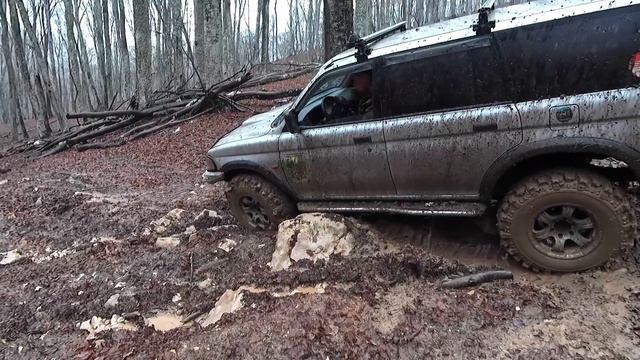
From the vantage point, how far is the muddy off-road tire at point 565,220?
3770mm

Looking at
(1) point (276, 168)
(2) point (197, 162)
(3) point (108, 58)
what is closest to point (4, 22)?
(3) point (108, 58)

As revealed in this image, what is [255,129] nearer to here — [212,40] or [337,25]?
[337,25]

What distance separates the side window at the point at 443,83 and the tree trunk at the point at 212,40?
10.3 meters

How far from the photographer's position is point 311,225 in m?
4.93

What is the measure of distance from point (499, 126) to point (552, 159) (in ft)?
1.72

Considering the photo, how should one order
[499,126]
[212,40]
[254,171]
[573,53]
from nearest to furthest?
1. [573,53]
2. [499,126]
3. [254,171]
4. [212,40]

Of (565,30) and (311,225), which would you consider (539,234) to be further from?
(311,225)

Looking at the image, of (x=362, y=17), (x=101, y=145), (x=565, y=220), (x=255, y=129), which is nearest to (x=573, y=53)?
(x=565, y=220)

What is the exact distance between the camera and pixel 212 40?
1364 centimetres

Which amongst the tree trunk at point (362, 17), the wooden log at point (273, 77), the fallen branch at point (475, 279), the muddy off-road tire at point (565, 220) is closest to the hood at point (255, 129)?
the fallen branch at point (475, 279)

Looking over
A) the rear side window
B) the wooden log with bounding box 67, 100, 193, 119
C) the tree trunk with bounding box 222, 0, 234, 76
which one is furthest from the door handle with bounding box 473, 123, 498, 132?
the tree trunk with bounding box 222, 0, 234, 76

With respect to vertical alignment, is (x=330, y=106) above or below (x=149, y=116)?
above

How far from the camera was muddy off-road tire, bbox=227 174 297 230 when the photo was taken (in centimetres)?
545

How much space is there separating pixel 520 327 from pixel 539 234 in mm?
917
